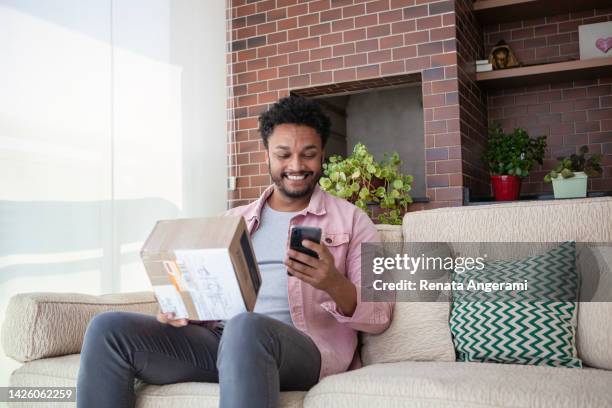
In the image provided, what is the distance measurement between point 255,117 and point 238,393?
2.82 meters

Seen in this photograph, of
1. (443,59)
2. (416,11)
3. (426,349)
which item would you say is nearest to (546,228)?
(426,349)

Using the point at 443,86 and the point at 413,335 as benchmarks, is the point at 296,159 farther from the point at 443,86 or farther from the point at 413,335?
the point at 443,86

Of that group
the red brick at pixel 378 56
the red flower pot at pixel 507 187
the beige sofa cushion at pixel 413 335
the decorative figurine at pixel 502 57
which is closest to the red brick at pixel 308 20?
the red brick at pixel 378 56

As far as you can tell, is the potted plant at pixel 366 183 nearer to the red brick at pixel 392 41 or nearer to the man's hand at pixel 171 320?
the red brick at pixel 392 41

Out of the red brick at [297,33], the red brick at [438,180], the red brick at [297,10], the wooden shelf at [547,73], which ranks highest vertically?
the red brick at [297,10]

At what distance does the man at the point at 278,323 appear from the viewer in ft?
4.43

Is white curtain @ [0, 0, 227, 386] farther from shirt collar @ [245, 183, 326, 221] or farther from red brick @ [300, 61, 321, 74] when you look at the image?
shirt collar @ [245, 183, 326, 221]

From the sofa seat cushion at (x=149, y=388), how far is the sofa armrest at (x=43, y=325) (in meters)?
0.04

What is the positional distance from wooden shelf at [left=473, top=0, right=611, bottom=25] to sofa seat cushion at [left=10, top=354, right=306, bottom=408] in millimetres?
3011

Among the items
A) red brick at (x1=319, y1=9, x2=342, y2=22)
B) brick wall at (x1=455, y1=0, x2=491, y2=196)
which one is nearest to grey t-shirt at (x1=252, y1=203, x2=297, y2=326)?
brick wall at (x1=455, y1=0, x2=491, y2=196)

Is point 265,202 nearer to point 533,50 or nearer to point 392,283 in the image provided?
point 392,283

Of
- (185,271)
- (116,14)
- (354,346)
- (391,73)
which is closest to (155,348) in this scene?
(185,271)

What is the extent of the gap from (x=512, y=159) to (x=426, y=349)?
2.04 m

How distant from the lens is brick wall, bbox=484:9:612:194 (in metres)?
3.73
